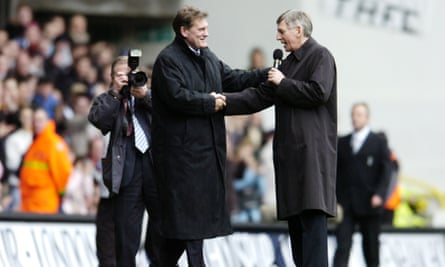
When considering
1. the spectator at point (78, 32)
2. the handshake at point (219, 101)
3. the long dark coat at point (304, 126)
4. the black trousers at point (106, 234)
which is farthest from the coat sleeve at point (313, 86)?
the spectator at point (78, 32)

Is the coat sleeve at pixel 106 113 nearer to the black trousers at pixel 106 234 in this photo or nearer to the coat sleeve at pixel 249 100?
the black trousers at pixel 106 234

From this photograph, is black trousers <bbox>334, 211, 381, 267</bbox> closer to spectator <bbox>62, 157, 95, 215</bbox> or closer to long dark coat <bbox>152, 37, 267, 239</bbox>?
spectator <bbox>62, 157, 95, 215</bbox>

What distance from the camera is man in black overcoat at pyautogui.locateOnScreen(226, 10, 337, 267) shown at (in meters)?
10.8

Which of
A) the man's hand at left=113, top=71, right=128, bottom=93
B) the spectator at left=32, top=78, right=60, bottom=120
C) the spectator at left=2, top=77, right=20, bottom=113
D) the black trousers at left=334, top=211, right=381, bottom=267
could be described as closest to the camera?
the man's hand at left=113, top=71, right=128, bottom=93

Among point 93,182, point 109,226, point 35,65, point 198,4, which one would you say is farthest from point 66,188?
point 198,4

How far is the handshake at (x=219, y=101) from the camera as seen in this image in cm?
1082

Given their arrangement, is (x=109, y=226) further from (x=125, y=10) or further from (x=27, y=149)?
(x=125, y=10)

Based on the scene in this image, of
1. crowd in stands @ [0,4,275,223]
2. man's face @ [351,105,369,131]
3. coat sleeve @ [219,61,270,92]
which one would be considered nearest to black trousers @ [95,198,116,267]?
coat sleeve @ [219,61,270,92]

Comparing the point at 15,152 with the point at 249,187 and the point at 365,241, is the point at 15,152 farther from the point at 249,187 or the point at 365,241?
the point at 365,241

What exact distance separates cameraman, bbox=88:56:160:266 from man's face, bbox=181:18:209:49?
1251mm

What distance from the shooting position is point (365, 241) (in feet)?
53.9

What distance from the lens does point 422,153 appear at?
73.4 feet

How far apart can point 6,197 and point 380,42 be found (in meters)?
7.48

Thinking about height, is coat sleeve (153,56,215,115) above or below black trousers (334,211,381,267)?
above
